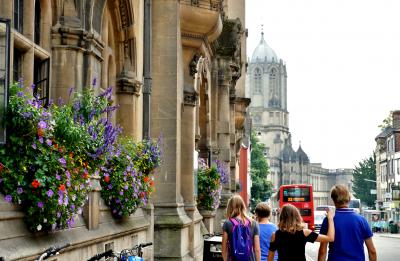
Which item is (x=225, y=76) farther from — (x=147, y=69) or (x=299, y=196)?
(x=299, y=196)

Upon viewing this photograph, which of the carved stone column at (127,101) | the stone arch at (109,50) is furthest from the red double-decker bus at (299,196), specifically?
the stone arch at (109,50)

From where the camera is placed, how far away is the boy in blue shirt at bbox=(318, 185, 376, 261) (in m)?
8.09

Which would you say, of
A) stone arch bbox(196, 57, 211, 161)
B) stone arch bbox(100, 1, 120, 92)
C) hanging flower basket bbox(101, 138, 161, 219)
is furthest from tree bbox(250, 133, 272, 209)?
hanging flower basket bbox(101, 138, 161, 219)

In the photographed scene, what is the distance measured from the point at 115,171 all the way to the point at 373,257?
4.35 m

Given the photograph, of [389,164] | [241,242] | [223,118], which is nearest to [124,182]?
[241,242]

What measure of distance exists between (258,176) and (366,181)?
30433 millimetres

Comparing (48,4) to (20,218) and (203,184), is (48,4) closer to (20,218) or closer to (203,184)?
(20,218)

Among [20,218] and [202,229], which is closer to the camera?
[20,218]

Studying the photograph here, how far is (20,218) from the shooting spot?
7430 millimetres

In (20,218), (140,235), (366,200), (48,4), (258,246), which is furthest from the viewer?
(366,200)

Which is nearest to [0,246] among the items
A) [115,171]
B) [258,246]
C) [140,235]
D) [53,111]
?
[53,111]

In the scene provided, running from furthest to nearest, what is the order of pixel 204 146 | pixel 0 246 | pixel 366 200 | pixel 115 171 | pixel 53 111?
1. pixel 366 200
2. pixel 204 146
3. pixel 115 171
4. pixel 53 111
5. pixel 0 246

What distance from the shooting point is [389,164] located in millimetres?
100500

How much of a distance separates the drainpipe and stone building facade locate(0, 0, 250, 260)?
19 mm
